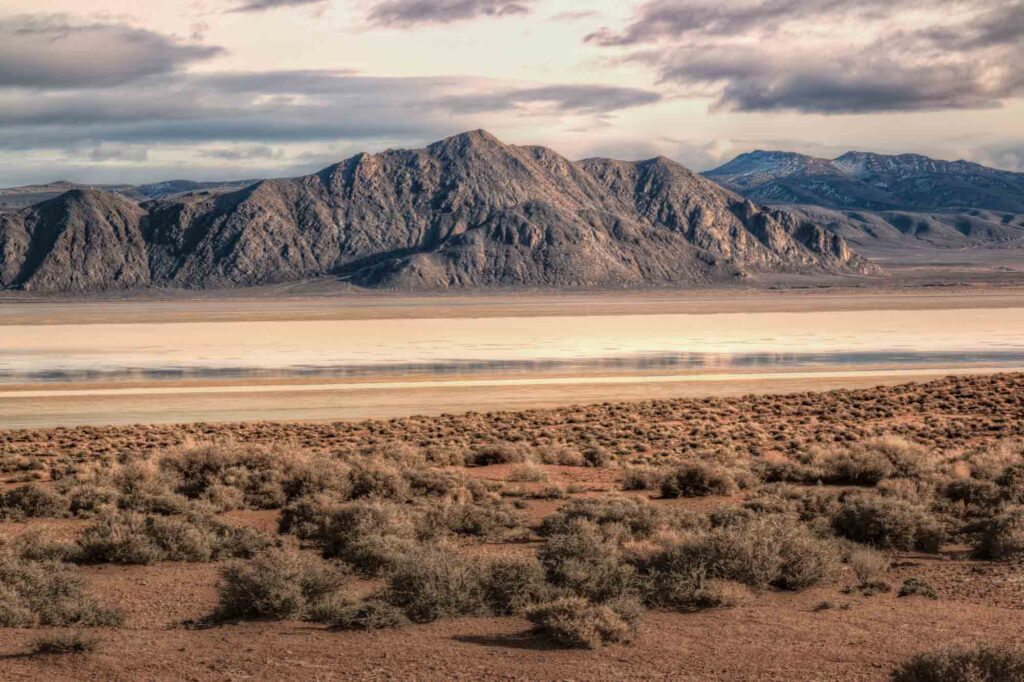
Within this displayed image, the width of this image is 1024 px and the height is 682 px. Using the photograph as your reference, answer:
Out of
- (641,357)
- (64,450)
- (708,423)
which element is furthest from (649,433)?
(641,357)

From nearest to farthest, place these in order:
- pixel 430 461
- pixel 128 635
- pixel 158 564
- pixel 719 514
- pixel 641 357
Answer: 1. pixel 128 635
2. pixel 158 564
3. pixel 719 514
4. pixel 430 461
5. pixel 641 357

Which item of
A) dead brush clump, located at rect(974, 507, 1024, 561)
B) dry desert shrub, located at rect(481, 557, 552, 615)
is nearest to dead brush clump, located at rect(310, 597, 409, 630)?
dry desert shrub, located at rect(481, 557, 552, 615)

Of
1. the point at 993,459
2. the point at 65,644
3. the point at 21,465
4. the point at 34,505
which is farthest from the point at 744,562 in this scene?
the point at 21,465

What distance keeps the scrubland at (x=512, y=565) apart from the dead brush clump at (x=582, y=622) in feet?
0.10

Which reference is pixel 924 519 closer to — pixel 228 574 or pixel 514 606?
pixel 514 606

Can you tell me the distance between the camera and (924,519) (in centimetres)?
1633

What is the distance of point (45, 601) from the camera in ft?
40.2

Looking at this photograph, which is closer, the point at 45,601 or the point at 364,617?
the point at 364,617

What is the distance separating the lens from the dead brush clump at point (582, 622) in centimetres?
1098

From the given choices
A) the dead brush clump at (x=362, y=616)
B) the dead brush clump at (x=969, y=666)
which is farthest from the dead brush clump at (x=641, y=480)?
the dead brush clump at (x=969, y=666)

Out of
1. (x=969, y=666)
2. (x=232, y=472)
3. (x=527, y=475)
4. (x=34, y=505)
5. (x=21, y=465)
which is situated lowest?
(x=21, y=465)

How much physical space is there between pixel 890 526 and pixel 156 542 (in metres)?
9.94

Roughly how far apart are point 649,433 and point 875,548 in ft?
54.5

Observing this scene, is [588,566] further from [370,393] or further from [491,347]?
[491,347]
